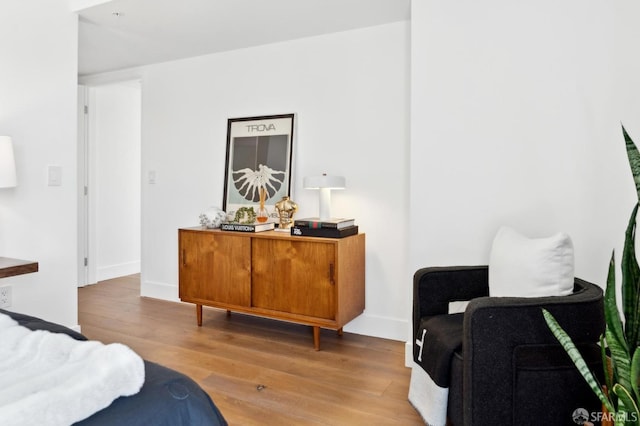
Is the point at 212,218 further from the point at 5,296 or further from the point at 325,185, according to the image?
the point at 5,296

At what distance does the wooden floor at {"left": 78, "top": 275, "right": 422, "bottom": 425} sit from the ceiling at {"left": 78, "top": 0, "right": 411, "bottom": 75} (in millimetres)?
2261

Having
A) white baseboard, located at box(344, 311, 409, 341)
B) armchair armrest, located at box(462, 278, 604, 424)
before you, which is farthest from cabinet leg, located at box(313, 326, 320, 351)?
armchair armrest, located at box(462, 278, 604, 424)

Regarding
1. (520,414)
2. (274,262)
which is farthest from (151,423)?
(274,262)

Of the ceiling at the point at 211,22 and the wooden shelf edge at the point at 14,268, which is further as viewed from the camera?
the ceiling at the point at 211,22

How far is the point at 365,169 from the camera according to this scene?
10.1ft

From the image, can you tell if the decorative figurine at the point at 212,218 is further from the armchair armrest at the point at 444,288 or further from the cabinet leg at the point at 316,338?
the armchair armrest at the point at 444,288

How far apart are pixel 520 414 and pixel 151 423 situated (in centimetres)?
121

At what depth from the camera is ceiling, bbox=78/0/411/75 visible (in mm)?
2709

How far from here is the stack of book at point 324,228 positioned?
2750mm

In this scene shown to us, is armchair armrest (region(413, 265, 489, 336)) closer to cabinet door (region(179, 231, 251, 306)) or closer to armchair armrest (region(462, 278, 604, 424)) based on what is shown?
armchair armrest (region(462, 278, 604, 424))

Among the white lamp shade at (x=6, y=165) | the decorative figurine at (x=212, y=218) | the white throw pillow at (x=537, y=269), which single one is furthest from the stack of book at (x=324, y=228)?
the white lamp shade at (x=6, y=165)

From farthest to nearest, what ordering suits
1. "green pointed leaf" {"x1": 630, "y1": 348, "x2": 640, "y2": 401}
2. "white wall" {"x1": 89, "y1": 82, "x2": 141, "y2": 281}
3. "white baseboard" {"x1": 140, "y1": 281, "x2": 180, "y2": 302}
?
"white wall" {"x1": 89, "y1": 82, "x2": 141, "y2": 281}, "white baseboard" {"x1": 140, "y1": 281, "x2": 180, "y2": 302}, "green pointed leaf" {"x1": 630, "y1": 348, "x2": 640, "y2": 401}

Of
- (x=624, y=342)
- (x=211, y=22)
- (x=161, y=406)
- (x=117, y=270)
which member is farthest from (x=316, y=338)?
(x=117, y=270)

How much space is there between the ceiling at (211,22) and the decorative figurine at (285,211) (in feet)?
4.25
